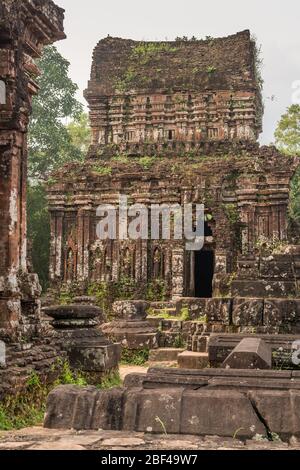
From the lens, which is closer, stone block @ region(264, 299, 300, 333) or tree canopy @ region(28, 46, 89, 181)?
stone block @ region(264, 299, 300, 333)

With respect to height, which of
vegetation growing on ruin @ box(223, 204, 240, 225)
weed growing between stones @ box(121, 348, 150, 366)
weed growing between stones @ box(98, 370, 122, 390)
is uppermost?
vegetation growing on ruin @ box(223, 204, 240, 225)

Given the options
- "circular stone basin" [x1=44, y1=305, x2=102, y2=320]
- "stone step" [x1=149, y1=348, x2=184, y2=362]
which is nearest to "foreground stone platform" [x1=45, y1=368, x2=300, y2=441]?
"circular stone basin" [x1=44, y1=305, x2=102, y2=320]

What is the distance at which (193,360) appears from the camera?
36.6 ft

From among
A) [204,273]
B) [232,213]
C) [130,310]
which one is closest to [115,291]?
[232,213]

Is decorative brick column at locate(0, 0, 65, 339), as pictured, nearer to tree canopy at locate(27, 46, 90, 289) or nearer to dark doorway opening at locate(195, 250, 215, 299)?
dark doorway opening at locate(195, 250, 215, 299)

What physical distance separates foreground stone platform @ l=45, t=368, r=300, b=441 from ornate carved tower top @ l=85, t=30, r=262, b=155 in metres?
18.1

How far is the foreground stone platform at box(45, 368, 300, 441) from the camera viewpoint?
437 cm

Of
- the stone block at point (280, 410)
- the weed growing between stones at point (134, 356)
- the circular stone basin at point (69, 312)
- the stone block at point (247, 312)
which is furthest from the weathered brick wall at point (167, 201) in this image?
the stone block at point (280, 410)

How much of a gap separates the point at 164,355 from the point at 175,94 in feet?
42.0

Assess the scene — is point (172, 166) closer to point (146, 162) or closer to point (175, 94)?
point (146, 162)

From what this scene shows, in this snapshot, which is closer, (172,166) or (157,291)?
(157,291)

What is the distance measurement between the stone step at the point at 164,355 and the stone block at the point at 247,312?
8.04 feet

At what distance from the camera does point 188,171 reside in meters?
Answer: 20.3

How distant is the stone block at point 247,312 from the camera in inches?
416
